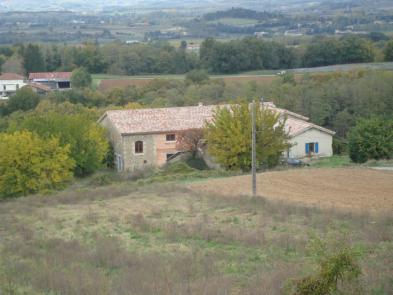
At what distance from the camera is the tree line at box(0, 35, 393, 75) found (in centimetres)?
8544

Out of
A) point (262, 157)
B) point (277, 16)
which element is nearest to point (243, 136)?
point (262, 157)

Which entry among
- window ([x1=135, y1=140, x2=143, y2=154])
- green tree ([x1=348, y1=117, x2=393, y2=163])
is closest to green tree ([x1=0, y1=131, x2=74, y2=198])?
window ([x1=135, y1=140, x2=143, y2=154])

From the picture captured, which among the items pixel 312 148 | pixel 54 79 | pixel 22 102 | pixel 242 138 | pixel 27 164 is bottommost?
pixel 312 148

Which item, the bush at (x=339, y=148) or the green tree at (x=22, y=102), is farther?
the green tree at (x=22, y=102)

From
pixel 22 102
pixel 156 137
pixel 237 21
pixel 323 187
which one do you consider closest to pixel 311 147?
pixel 156 137

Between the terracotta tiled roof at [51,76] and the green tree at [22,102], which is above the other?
the terracotta tiled roof at [51,76]

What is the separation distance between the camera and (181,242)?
1644cm

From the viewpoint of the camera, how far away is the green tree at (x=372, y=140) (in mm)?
34531

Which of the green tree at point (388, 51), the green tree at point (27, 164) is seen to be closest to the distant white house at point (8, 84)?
the green tree at point (388, 51)

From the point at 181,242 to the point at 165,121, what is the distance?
76.7ft

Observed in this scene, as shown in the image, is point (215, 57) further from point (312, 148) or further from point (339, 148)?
point (312, 148)

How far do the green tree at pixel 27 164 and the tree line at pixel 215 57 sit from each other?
182 ft

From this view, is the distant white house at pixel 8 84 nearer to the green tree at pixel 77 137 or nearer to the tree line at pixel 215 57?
the tree line at pixel 215 57

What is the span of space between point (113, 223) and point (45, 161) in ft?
43.4
